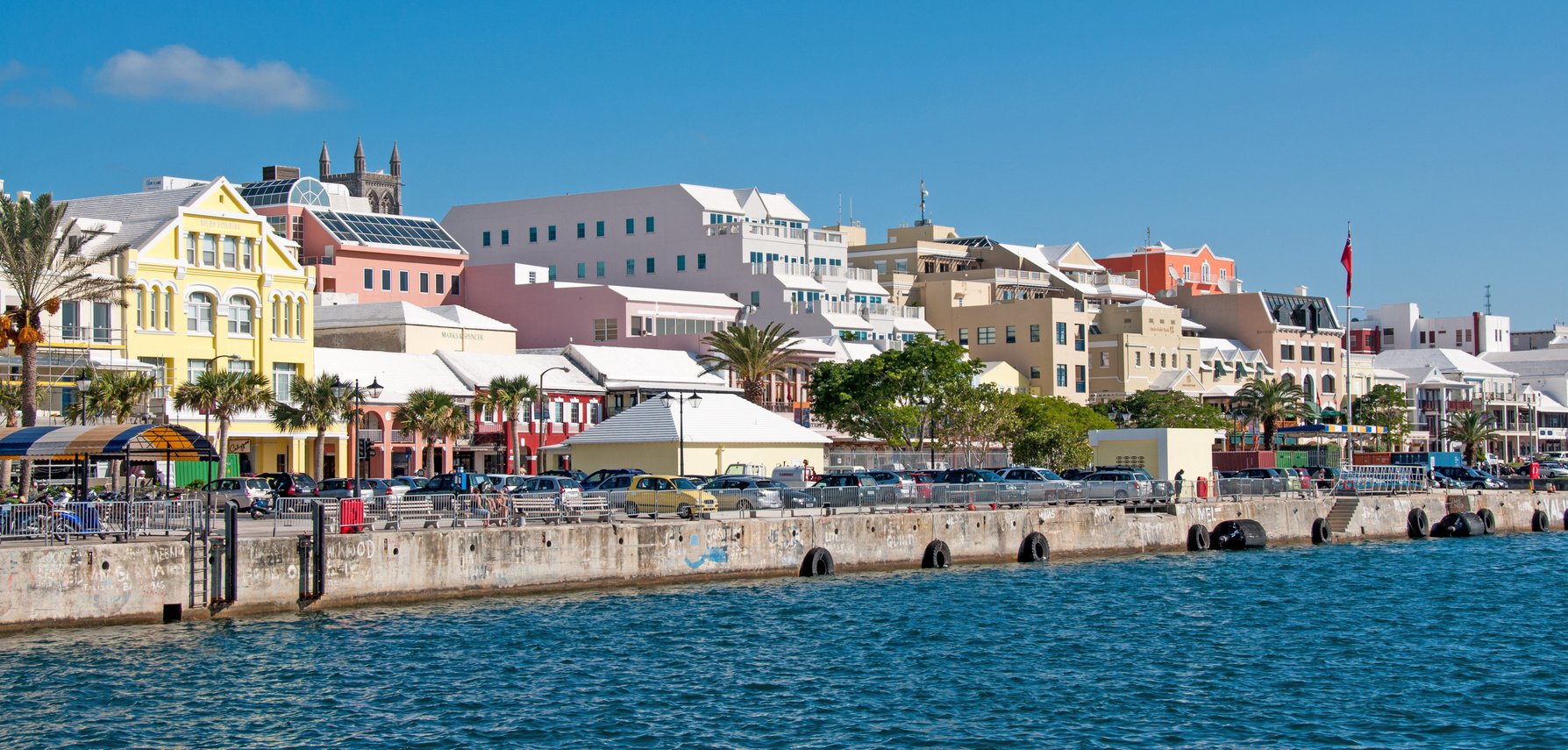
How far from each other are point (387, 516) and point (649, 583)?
7608 millimetres

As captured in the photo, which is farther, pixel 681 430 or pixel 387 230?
pixel 387 230

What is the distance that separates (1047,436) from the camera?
307 ft

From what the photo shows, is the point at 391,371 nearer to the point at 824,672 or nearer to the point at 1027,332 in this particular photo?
the point at 1027,332

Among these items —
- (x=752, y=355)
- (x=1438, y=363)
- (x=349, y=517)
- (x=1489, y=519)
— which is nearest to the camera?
(x=349, y=517)

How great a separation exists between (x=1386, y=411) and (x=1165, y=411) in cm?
2869

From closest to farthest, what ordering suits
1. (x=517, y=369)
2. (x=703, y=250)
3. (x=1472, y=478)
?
(x=517, y=369), (x=1472, y=478), (x=703, y=250)

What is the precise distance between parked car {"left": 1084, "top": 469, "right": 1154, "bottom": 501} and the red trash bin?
29.8 metres

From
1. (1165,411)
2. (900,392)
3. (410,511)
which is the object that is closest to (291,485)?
(410,511)

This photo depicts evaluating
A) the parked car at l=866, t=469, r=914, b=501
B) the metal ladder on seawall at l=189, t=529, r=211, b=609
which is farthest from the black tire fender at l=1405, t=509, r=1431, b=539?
the metal ladder on seawall at l=189, t=529, r=211, b=609

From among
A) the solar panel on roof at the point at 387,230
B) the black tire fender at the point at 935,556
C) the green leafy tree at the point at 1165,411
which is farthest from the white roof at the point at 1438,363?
the black tire fender at the point at 935,556

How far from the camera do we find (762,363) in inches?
3853

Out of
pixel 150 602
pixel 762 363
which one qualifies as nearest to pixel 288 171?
pixel 762 363

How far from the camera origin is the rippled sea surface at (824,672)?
3288 cm

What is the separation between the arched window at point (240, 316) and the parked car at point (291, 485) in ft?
47.3
